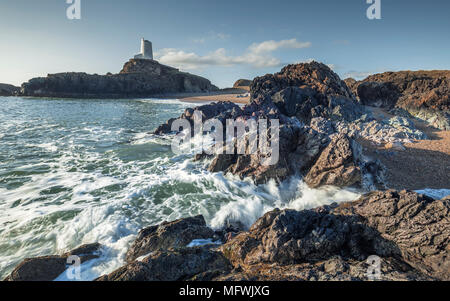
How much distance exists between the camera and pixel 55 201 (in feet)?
23.8

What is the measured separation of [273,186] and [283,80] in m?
19.2

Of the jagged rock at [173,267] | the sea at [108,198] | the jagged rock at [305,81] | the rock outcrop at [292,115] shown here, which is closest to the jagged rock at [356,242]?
the jagged rock at [173,267]

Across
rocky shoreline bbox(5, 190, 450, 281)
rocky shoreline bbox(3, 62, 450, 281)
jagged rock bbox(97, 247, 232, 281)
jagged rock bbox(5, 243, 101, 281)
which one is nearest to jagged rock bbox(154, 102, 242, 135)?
rocky shoreline bbox(3, 62, 450, 281)

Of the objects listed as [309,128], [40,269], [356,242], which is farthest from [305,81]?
[40,269]

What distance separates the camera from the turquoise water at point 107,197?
18.0ft

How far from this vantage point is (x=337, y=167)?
7324mm

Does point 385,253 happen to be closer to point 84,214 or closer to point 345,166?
point 345,166

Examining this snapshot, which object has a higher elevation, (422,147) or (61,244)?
(422,147)

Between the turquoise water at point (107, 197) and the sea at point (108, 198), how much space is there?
0.03 metres

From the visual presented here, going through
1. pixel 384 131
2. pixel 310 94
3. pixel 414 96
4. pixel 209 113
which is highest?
pixel 414 96

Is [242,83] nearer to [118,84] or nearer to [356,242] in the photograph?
[118,84]

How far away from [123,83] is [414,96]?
68.4 metres

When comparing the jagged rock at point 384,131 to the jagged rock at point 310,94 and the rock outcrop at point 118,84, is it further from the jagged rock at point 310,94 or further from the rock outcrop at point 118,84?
the rock outcrop at point 118,84

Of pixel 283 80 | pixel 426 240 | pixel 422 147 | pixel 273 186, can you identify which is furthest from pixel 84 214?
pixel 283 80
